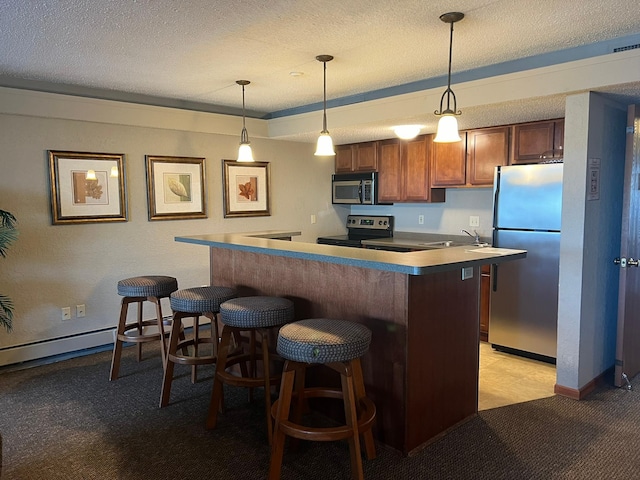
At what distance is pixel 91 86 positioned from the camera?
3.88m

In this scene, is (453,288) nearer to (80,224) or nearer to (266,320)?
(266,320)

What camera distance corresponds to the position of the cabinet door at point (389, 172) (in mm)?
5059

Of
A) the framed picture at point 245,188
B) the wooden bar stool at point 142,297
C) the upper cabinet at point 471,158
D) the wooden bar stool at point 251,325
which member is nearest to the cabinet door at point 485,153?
the upper cabinet at point 471,158

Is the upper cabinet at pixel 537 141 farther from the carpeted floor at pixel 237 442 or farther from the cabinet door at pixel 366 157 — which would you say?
the carpeted floor at pixel 237 442

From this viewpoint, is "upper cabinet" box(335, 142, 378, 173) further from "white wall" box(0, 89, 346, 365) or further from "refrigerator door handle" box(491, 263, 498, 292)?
"refrigerator door handle" box(491, 263, 498, 292)

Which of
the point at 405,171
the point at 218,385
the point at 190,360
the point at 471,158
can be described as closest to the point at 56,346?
the point at 190,360

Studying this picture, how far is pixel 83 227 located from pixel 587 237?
3.87 m

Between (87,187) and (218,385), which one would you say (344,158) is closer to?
(87,187)

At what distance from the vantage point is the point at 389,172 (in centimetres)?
514

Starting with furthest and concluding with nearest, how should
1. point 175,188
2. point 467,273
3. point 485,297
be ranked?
point 175,188 < point 485,297 < point 467,273

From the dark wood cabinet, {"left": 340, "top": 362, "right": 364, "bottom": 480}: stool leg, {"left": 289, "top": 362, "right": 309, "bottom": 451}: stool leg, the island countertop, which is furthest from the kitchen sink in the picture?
{"left": 340, "top": 362, "right": 364, "bottom": 480}: stool leg

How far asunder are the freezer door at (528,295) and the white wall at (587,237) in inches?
15.6

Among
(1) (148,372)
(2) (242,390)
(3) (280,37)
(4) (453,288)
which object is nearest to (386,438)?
(4) (453,288)

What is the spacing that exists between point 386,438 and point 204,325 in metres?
2.81
